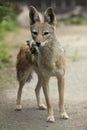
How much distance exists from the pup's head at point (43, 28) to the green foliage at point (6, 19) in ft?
13.2

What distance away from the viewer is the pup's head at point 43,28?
7.75 meters

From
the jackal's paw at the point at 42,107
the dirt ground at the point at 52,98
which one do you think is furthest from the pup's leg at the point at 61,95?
the jackal's paw at the point at 42,107

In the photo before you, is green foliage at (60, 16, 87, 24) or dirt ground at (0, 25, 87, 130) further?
green foliage at (60, 16, 87, 24)

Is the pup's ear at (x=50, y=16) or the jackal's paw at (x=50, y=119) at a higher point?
the pup's ear at (x=50, y=16)

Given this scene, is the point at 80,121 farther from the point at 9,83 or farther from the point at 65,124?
the point at 9,83

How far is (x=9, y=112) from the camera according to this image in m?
8.89

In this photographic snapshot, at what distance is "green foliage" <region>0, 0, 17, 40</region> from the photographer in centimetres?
1231

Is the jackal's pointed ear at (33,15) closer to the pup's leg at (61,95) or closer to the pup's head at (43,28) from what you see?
the pup's head at (43,28)

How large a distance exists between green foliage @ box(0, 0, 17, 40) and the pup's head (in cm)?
404

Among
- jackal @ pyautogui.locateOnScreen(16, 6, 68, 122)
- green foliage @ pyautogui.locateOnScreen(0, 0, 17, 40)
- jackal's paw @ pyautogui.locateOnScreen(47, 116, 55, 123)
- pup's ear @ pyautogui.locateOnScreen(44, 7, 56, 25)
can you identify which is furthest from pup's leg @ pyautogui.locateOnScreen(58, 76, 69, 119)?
green foliage @ pyautogui.locateOnScreen(0, 0, 17, 40)

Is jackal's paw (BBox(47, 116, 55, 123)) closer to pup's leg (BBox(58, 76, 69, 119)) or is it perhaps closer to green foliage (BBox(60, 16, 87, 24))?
pup's leg (BBox(58, 76, 69, 119))

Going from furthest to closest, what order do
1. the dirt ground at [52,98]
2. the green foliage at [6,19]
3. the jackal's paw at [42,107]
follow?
1. the green foliage at [6,19]
2. the jackal's paw at [42,107]
3. the dirt ground at [52,98]

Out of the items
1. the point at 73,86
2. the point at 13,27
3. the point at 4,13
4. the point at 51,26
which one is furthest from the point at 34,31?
the point at 13,27

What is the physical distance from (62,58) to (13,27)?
13168 mm
